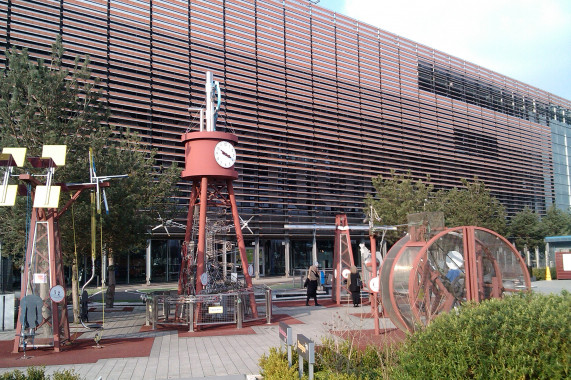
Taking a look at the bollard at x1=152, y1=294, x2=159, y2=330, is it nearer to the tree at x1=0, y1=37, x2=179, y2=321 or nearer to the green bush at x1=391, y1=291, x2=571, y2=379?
the tree at x1=0, y1=37, x2=179, y2=321

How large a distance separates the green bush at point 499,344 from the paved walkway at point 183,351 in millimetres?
2023

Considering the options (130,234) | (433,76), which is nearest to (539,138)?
(433,76)

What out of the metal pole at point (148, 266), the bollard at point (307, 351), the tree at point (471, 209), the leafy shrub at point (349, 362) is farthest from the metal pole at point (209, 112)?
the metal pole at point (148, 266)

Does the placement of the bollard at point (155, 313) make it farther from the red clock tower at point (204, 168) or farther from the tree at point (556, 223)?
the tree at point (556, 223)

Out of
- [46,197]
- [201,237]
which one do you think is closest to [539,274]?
[201,237]

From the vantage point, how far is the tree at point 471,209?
37281mm

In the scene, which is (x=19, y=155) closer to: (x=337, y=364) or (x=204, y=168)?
(x=204, y=168)

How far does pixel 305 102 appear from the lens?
44.4 m

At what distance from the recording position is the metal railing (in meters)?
15.7

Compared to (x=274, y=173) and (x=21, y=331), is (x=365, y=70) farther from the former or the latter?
(x=21, y=331)

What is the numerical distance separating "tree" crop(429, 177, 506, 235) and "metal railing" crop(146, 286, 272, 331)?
22697mm

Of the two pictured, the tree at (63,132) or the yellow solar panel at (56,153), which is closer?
the yellow solar panel at (56,153)

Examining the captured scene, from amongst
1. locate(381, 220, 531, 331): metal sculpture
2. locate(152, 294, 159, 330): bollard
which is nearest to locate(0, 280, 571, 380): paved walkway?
locate(152, 294, 159, 330): bollard

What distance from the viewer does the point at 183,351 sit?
1257cm
